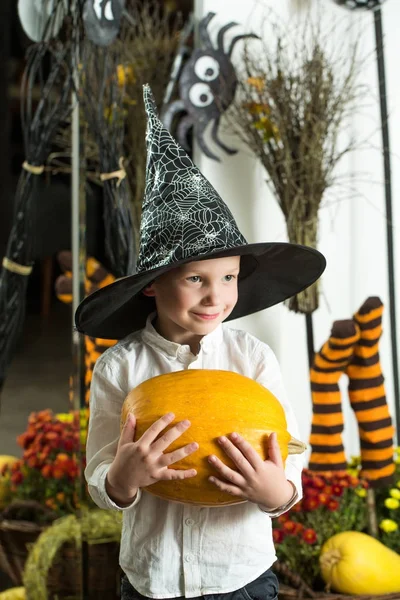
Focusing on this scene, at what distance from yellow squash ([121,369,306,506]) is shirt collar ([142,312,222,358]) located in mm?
111

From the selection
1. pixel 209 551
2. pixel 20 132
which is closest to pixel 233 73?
pixel 20 132

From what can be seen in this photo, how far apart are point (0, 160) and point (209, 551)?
143cm

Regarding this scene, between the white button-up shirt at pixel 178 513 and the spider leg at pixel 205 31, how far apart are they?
55.0 inches

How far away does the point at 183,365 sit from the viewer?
1395mm

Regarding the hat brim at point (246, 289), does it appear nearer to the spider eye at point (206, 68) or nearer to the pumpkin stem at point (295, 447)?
the pumpkin stem at point (295, 447)

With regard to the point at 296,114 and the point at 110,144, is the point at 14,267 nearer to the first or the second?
the point at 110,144

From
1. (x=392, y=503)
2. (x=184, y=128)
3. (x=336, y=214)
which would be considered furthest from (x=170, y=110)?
(x=392, y=503)

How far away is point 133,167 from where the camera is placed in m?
2.64

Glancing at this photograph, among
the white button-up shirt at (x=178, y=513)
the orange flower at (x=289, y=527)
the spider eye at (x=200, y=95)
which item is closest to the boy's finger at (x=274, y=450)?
the white button-up shirt at (x=178, y=513)

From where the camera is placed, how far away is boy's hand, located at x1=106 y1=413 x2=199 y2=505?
1173 mm

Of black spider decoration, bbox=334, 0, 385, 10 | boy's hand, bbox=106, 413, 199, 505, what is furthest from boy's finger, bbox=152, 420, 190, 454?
black spider decoration, bbox=334, 0, 385, 10

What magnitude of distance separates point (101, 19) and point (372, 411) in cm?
130

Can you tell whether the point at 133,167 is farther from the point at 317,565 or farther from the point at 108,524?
the point at 317,565

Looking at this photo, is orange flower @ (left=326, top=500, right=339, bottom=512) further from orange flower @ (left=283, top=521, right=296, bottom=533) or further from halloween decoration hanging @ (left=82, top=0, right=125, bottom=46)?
halloween decoration hanging @ (left=82, top=0, right=125, bottom=46)
